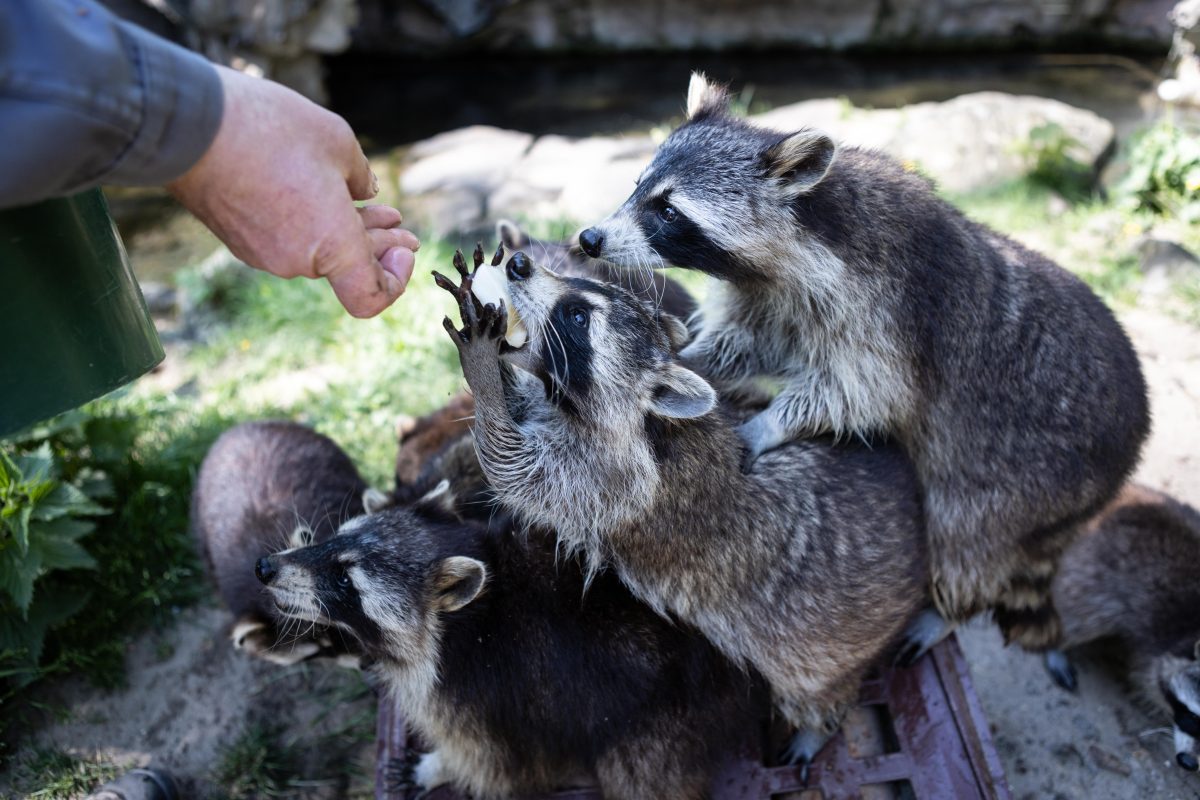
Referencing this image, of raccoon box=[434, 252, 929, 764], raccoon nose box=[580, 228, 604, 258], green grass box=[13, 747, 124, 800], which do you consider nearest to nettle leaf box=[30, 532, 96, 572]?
green grass box=[13, 747, 124, 800]

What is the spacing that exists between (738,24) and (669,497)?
34.2 ft

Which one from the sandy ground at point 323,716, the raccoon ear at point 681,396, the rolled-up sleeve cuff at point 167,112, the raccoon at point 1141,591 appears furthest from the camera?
the raccoon at point 1141,591

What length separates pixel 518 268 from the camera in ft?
8.59

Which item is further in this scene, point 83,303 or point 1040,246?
point 1040,246

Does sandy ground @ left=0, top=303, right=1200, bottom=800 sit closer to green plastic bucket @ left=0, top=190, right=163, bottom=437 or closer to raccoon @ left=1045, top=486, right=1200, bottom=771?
raccoon @ left=1045, top=486, right=1200, bottom=771

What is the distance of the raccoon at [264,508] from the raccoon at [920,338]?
5.17 feet

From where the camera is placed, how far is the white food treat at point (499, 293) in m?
2.54

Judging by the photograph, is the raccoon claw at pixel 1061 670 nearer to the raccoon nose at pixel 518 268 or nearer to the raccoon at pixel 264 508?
the raccoon nose at pixel 518 268

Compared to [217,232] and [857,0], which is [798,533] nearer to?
[217,232]

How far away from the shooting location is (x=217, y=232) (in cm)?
208

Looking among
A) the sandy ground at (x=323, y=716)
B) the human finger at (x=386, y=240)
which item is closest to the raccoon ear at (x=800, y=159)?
the human finger at (x=386, y=240)

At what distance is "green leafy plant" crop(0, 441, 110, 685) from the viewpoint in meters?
3.25

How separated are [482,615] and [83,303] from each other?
53.3 inches

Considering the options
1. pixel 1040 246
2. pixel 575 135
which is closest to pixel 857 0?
pixel 575 135
